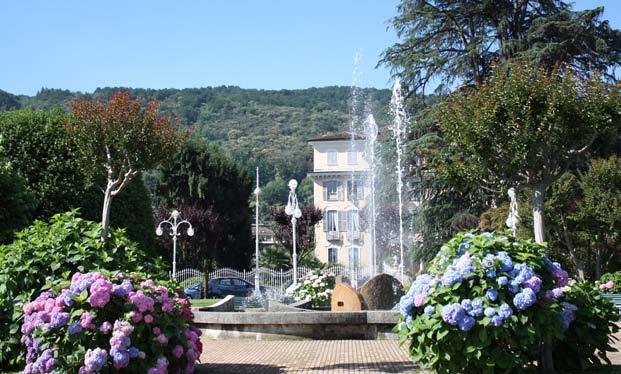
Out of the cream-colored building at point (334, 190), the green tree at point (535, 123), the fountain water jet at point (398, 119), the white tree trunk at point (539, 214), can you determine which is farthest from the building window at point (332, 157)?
the white tree trunk at point (539, 214)

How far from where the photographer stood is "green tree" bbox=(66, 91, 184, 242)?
40.1ft

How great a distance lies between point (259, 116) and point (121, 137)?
134482mm

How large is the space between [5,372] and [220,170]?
40.9m

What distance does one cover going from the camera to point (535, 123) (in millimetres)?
12031

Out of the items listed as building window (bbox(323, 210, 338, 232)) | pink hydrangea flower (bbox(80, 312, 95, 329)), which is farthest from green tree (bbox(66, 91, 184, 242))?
building window (bbox(323, 210, 338, 232))

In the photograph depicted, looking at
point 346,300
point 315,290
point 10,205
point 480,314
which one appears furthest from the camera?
point 315,290

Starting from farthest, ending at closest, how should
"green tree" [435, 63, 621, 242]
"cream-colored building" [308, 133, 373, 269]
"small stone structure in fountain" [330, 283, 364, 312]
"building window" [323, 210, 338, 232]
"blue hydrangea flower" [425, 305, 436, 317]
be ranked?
"building window" [323, 210, 338, 232]
"cream-colored building" [308, 133, 373, 269]
"small stone structure in fountain" [330, 283, 364, 312]
"green tree" [435, 63, 621, 242]
"blue hydrangea flower" [425, 305, 436, 317]

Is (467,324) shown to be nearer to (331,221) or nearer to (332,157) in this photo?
(331,221)

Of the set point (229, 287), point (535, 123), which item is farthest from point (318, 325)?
point (229, 287)

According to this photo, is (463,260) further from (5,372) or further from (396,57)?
(396,57)

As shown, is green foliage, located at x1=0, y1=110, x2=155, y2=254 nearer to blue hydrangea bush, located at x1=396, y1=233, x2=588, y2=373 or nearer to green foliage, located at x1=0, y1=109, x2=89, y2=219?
green foliage, located at x1=0, y1=109, x2=89, y2=219

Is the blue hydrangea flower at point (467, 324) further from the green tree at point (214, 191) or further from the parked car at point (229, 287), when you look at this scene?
the green tree at point (214, 191)

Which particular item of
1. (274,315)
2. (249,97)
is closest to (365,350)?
(274,315)

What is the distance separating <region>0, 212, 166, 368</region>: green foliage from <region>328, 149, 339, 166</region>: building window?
54562 mm
